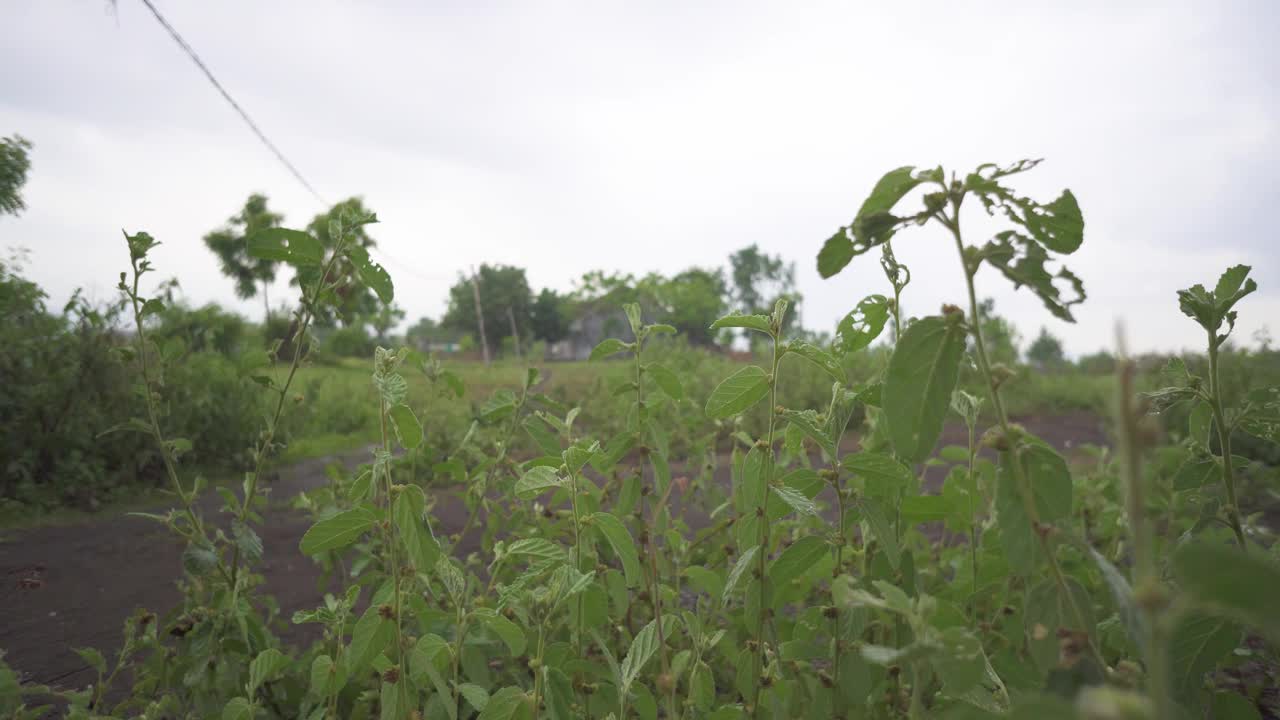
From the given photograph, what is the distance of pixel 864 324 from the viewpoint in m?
1.02

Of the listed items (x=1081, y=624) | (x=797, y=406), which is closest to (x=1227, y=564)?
(x=1081, y=624)

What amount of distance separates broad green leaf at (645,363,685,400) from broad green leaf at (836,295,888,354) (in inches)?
12.1

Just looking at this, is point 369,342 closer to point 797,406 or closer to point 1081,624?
point 797,406

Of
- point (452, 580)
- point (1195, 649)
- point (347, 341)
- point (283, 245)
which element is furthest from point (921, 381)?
point (347, 341)

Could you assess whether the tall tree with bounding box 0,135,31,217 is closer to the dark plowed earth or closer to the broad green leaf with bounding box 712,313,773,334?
the dark plowed earth

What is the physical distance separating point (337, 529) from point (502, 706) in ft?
1.15

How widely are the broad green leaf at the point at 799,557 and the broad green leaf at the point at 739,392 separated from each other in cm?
21

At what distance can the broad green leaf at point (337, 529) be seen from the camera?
2.80 feet

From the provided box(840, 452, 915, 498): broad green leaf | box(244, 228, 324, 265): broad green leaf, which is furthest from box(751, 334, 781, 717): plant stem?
box(244, 228, 324, 265): broad green leaf

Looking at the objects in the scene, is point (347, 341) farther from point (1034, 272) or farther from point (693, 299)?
point (1034, 272)

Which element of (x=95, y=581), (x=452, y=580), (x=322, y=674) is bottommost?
(x=95, y=581)

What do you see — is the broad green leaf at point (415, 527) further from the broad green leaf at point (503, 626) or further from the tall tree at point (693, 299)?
the tall tree at point (693, 299)

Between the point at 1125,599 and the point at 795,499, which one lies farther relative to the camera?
the point at 795,499

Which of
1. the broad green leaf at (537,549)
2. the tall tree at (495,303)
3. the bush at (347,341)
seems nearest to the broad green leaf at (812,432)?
the broad green leaf at (537,549)
